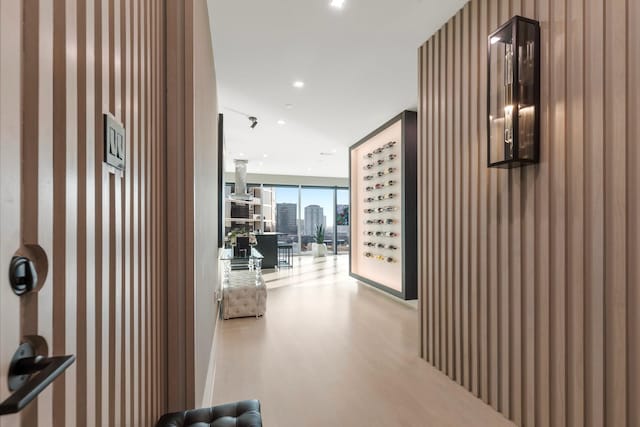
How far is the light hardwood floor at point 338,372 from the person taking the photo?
6.95ft

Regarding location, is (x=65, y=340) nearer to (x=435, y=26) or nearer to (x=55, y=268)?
(x=55, y=268)

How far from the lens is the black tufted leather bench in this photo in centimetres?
126

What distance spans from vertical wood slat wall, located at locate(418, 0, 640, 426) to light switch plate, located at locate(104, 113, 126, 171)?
81.0 inches

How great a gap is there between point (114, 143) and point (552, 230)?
6.98 feet

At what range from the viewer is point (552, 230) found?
179 cm

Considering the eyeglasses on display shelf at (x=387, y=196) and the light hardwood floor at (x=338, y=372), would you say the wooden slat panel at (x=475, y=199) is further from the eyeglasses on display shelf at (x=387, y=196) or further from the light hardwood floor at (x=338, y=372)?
the eyeglasses on display shelf at (x=387, y=196)

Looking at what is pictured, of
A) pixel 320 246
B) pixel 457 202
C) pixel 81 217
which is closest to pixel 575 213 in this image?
pixel 457 202

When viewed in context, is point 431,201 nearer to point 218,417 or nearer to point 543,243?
point 543,243

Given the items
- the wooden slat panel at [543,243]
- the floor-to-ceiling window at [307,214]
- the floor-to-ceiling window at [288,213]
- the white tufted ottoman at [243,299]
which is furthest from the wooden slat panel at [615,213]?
the floor-to-ceiling window at [288,213]

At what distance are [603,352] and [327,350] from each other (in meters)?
2.21

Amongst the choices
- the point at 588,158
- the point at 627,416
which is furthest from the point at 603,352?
the point at 588,158

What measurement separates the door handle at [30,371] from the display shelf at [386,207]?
469cm

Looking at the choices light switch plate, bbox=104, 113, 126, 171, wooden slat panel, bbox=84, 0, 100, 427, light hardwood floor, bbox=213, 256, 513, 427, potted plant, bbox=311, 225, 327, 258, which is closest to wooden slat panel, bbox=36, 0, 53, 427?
wooden slat panel, bbox=84, 0, 100, 427

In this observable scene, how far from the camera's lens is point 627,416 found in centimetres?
144
